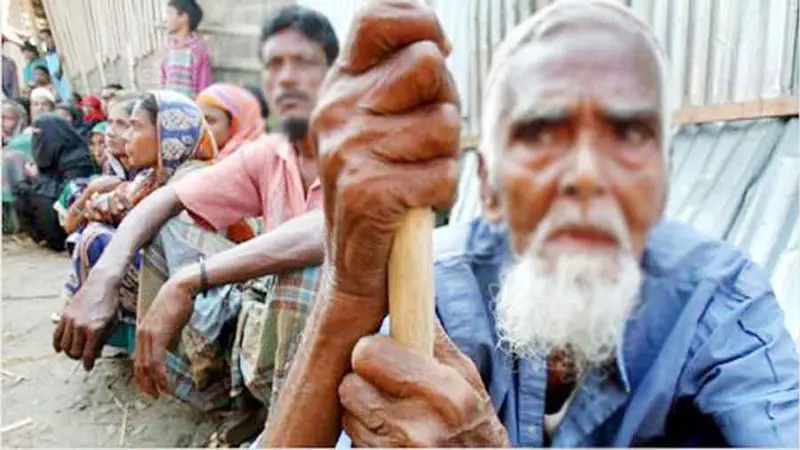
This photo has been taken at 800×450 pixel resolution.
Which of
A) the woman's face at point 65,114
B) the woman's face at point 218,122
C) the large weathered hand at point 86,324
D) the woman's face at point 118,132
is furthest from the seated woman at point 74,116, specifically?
the large weathered hand at point 86,324

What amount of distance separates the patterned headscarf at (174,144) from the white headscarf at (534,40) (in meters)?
1.32

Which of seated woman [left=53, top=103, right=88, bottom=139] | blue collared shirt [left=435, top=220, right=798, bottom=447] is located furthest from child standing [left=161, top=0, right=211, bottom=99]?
seated woman [left=53, top=103, right=88, bottom=139]

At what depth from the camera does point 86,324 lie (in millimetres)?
1468

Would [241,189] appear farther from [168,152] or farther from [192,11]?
[192,11]

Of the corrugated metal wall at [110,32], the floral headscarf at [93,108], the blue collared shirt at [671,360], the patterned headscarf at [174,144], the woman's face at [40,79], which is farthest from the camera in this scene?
the woman's face at [40,79]

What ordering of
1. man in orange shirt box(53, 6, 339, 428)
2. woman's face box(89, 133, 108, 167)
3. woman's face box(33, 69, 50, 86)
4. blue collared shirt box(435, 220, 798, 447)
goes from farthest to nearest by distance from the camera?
woman's face box(89, 133, 108, 167) < woman's face box(33, 69, 50, 86) < man in orange shirt box(53, 6, 339, 428) < blue collared shirt box(435, 220, 798, 447)

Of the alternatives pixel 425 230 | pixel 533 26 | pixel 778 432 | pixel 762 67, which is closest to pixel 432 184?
pixel 425 230

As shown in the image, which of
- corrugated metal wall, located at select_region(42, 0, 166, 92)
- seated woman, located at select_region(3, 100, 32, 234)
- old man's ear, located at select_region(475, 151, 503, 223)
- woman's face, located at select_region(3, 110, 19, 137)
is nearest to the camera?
old man's ear, located at select_region(475, 151, 503, 223)

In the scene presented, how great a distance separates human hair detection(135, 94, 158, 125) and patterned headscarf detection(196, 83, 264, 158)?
0.18 meters

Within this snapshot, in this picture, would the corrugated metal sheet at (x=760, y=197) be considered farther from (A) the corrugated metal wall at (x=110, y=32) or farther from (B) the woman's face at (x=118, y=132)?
(B) the woman's face at (x=118, y=132)

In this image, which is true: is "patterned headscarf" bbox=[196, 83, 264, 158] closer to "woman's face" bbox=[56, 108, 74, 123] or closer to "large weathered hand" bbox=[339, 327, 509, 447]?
"large weathered hand" bbox=[339, 327, 509, 447]

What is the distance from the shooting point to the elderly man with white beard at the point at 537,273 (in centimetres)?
45

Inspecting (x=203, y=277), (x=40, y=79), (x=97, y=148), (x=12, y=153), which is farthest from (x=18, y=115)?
(x=203, y=277)

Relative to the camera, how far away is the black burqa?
10.4ft
